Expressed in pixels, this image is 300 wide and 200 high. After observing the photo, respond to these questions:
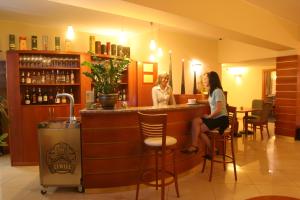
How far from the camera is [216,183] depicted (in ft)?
11.9

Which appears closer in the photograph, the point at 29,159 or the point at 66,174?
the point at 66,174

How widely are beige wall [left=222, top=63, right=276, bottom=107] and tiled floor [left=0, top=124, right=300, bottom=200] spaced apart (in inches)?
270

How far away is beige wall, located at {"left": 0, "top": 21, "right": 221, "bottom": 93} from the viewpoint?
17.8 ft

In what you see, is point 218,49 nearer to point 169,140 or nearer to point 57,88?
point 57,88

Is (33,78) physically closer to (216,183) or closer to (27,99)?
(27,99)

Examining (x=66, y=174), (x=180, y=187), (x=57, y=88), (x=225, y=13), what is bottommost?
(x=180, y=187)

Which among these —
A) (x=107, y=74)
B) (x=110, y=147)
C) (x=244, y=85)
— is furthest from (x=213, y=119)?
(x=244, y=85)

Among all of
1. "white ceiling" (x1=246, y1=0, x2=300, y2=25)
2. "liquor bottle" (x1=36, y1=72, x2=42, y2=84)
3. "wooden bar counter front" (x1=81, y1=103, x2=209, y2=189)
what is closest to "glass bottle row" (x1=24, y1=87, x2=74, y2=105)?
"liquor bottle" (x1=36, y1=72, x2=42, y2=84)

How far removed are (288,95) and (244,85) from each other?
5.10 metres

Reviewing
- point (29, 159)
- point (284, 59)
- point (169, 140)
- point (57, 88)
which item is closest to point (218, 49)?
point (284, 59)

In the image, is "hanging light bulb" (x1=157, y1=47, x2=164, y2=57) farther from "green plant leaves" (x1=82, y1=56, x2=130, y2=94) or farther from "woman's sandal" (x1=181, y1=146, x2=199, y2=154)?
"woman's sandal" (x1=181, y1=146, x2=199, y2=154)

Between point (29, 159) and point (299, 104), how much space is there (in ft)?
22.1

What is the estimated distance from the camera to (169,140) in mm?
3062

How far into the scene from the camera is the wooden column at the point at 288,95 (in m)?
6.58
